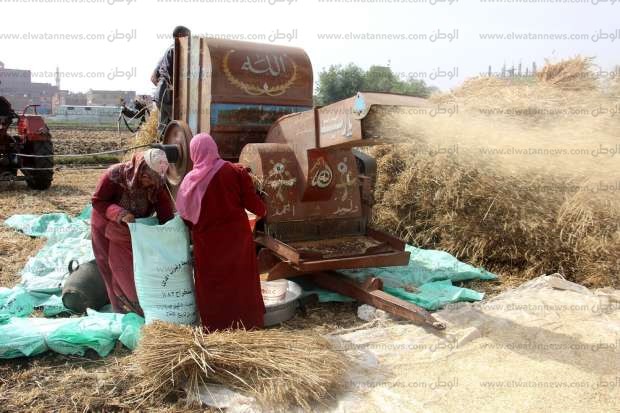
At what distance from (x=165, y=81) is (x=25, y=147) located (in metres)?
5.01

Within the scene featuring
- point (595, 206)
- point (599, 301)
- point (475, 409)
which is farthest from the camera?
point (595, 206)

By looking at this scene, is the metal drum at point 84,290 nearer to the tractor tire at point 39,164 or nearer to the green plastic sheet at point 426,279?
the green plastic sheet at point 426,279

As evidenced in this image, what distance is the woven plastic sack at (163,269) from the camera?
3721 millimetres

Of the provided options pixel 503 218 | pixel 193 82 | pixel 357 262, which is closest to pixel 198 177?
pixel 357 262

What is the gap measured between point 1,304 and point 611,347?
4.43m

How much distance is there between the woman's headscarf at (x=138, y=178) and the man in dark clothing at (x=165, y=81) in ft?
7.85

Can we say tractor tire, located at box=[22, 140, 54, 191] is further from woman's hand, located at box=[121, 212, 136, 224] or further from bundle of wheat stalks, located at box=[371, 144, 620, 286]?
woman's hand, located at box=[121, 212, 136, 224]

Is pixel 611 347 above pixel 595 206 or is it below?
below

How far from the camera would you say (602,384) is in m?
3.27

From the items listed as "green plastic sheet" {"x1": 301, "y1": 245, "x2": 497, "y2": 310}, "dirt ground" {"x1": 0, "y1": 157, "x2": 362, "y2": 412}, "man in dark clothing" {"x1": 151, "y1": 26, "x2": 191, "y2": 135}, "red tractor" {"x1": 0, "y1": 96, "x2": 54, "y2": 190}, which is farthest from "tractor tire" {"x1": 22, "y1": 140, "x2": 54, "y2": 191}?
"green plastic sheet" {"x1": 301, "y1": 245, "x2": 497, "y2": 310}

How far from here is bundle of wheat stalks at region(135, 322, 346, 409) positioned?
9.92ft

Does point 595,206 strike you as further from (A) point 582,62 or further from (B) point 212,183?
(B) point 212,183

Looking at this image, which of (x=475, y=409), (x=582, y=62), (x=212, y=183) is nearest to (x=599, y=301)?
(x=475, y=409)

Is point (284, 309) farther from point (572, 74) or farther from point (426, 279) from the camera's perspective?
point (572, 74)
